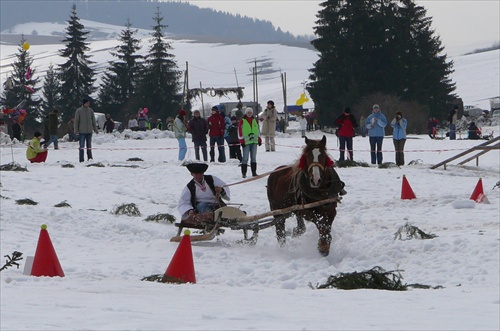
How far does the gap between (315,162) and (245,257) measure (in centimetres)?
139

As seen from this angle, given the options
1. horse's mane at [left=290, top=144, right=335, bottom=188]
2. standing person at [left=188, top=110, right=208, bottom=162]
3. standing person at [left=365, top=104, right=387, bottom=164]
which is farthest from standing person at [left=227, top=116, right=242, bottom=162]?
horse's mane at [left=290, top=144, right=335, bottom=188]

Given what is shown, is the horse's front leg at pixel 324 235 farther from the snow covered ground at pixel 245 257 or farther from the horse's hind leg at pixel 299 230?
the horse's hind leg at pixel 299 230

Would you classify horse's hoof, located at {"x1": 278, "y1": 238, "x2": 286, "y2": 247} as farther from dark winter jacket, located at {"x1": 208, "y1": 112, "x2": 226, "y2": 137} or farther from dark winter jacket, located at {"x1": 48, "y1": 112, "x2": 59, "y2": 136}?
dark winter jacket, located at {"x1": 48, "y1": 112, "x2": 59, "y2": 136}

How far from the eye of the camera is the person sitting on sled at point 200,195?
12695 mm

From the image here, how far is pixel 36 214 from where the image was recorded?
48.1 ft

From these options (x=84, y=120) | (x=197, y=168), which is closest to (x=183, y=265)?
(x=197, y=168)

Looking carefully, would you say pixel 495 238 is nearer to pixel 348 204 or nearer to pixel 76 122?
pixel 348 204

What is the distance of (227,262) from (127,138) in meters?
29.7

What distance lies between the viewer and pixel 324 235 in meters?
11.4

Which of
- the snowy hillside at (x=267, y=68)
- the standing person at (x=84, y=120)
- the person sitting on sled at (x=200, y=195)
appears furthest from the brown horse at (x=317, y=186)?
the snowy hillside at (x=267, y=68)

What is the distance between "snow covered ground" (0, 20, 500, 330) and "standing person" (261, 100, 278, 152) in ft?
6.29

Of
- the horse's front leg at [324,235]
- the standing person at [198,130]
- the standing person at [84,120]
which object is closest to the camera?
the horse's front leg at [324,235]

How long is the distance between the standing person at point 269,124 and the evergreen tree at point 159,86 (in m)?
40.9

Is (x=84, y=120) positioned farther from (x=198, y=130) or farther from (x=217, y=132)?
(x=217, y=132)
